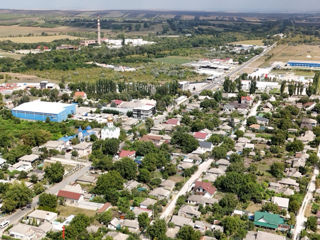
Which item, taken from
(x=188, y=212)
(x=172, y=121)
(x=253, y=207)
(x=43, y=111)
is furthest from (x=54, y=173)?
(x=43, y=111)

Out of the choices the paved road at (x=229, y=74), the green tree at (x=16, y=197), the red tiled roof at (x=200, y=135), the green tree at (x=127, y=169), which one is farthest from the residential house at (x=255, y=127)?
the green tree at (x=16, y=197)

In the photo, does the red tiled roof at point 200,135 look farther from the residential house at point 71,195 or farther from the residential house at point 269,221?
the residential house at point 71,195

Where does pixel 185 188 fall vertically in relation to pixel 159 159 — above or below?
below

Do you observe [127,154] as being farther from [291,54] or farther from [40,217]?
[291,54]

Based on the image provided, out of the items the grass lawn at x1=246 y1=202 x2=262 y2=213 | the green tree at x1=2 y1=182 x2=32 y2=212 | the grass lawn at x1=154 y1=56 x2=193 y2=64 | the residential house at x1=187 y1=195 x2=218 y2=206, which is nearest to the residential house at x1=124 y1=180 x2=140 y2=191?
the residential house at x1=187 y1=195 x2=218 y2=206

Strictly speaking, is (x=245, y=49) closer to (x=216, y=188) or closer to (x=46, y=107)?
(x=46, y=107)

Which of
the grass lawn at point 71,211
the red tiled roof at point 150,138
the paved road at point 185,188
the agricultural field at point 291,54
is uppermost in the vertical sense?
the agricultural field at point 291,54
